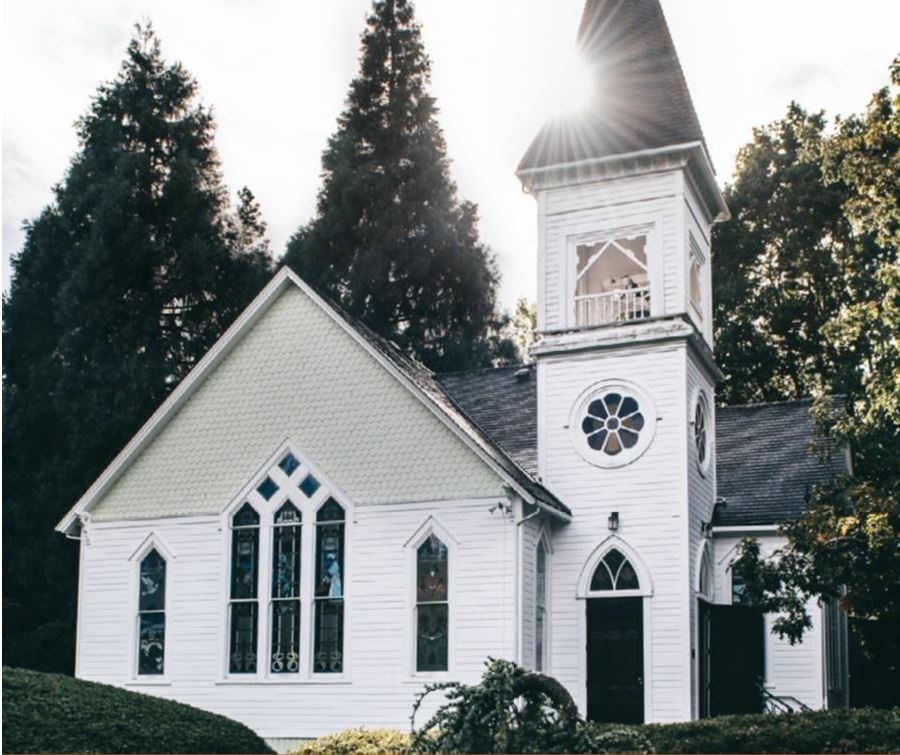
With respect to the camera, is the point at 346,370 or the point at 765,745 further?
the point at 346,370

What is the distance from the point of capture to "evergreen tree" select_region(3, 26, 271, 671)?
29.7 meters

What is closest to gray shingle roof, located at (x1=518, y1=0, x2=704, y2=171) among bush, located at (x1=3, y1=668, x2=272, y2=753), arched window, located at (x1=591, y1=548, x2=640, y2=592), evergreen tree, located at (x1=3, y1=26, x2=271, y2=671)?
arched window, located at (x1=591, y1=548, x2=640, y2=592)

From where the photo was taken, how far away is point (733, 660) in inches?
762

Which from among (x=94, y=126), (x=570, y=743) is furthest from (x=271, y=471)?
(x=94, y=126)

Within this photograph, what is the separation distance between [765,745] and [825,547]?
4120 mm

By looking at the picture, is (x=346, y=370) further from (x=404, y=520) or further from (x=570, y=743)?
(x=570, y=743)

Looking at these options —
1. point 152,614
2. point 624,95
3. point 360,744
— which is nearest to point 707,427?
point 624,95

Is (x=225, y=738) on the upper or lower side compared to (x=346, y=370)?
lower

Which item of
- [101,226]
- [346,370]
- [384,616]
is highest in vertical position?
[101,226]

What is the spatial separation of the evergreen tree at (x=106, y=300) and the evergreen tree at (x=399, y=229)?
2533 millimetres

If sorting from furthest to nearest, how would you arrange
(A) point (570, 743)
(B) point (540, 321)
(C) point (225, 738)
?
(B) point (540, 321) → (C) point (225, 738) → (A) point (570, 743)

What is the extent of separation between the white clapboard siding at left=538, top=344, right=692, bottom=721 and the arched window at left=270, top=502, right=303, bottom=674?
12.1 feet

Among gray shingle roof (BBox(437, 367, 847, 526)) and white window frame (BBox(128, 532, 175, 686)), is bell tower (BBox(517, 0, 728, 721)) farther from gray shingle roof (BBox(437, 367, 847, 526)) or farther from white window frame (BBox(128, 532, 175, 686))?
white window frame (BBox(128, 532, 175, 686))

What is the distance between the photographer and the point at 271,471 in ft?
64.7
